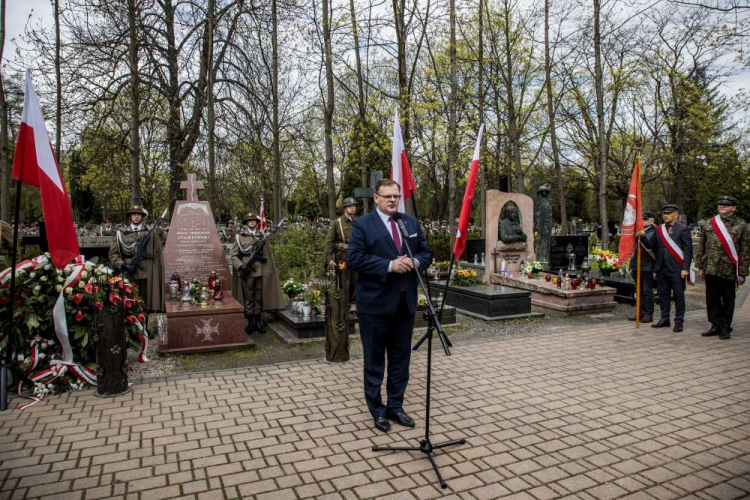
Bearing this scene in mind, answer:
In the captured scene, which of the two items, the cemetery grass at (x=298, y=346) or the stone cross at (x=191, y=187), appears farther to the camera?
the stone cross at (x=191, y=187)

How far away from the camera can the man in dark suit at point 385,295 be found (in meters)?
4.23

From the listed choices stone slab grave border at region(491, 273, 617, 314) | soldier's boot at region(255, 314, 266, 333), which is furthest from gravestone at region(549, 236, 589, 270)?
soldier's boot at region(255, 314, 266, 333)

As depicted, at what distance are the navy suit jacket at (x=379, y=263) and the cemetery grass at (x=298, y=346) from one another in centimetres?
260

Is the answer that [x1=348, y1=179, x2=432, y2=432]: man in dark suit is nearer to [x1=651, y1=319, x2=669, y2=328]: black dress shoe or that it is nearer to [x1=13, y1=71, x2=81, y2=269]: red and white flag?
[x1=13, y1=71, x2=81, y2=269]: red and white flag

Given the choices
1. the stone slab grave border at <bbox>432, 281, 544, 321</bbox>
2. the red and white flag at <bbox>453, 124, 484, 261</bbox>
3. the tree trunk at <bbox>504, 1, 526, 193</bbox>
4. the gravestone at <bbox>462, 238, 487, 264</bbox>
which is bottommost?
the stone slab grave border at <bbox>432, 281, 544, 321</bbox>

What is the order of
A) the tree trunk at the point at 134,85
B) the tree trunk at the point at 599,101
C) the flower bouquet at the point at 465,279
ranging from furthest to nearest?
the tree trunk at the point at 599,101 → the tree trunk at the point at 134,85 → the flower bouquet at the point at 465,279

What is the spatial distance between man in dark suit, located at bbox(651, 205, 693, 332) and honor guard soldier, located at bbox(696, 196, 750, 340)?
1.27 ft

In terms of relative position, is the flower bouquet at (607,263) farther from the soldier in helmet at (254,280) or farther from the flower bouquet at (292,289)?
the soldier in helmet at (254,280)

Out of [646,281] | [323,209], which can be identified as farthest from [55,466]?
[323,209]

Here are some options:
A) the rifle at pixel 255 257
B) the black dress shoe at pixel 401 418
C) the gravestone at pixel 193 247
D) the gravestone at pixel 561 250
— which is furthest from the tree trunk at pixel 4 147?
the gravestone at pixel 561 250

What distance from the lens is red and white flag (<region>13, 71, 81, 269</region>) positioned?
4.45m

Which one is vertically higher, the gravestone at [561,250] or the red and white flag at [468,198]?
the red and white flag at [468,198]

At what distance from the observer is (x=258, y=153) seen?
45.1 feet

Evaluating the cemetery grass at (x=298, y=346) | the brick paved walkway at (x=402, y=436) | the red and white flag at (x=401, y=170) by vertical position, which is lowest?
the brick paved walkway at (x=402, y=436)
